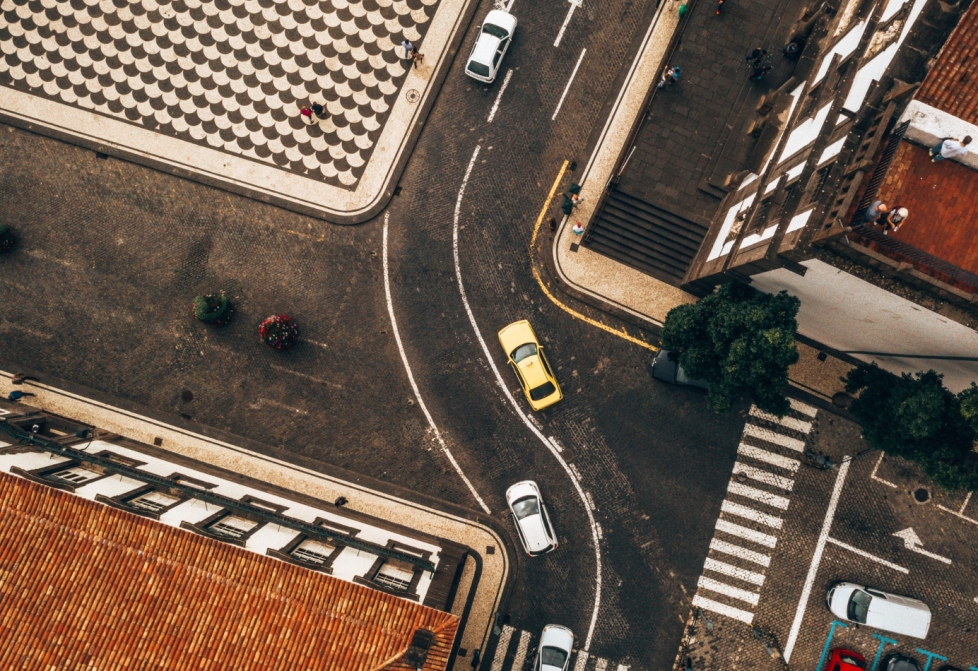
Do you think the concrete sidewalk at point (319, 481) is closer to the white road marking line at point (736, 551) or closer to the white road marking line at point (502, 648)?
the white road marking line at point (502, 648)

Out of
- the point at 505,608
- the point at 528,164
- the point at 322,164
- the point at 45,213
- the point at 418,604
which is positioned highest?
the point at 528,164

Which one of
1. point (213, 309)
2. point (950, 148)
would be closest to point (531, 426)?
point (213, 309)

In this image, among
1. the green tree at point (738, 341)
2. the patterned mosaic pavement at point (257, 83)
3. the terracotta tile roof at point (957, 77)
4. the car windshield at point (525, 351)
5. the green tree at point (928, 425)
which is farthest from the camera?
the patterned mosaic pavement at point (257, 83)

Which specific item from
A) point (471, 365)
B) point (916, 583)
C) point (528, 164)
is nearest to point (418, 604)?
point (471, 365)

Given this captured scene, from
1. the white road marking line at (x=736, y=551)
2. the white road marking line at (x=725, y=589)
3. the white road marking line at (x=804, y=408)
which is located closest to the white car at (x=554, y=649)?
the white road marking line at (x=725, y=589)

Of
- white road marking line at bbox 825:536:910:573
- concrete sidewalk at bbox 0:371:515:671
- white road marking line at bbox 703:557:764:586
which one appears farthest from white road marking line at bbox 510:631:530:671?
white road marking line at bbox 825:536:910:573

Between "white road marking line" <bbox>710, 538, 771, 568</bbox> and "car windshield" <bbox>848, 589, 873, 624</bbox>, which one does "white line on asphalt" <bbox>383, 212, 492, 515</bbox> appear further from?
"car windshield" <bbox>848, 589, 873, 624</bbox>

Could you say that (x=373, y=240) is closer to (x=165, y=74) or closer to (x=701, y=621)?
(x=165, y=74)
